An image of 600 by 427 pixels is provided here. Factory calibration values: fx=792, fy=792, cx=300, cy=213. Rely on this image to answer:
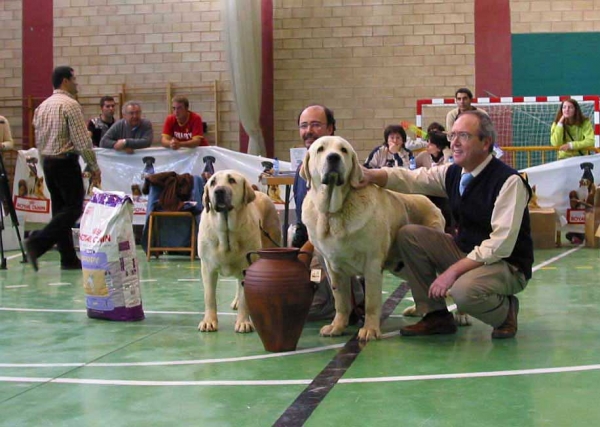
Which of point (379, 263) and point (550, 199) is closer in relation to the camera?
point (379, 263)

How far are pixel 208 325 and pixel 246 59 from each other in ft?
27.9

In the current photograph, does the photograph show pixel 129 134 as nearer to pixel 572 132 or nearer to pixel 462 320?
pixel 572 132

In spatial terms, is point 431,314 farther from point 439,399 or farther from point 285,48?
point 285,48

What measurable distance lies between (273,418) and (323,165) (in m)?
1.60

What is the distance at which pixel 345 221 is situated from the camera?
416 centimetres

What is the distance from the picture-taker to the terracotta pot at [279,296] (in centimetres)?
383

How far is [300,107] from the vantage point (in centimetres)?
1353

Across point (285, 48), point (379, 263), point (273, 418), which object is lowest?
point (273, 418)

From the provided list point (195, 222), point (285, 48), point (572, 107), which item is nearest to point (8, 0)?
point (285, 48)

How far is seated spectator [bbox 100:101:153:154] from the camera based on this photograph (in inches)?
391

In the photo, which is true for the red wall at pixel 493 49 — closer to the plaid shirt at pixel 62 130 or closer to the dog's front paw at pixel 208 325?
the plaid shirt at pixel 62 130

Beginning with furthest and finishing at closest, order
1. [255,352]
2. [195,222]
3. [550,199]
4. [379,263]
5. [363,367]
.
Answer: [550,199]
[195,222]
[379,263]
[255,352]
[363,367]

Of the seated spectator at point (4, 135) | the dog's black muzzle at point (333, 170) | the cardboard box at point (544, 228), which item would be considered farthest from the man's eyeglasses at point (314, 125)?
the seated spectator at point (4, 135)

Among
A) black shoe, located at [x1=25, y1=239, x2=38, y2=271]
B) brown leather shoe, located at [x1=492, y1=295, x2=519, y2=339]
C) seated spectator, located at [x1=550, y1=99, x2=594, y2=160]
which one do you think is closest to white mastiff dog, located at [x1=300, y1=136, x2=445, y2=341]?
brown leather shoe, located at [x1=492, y1=295, x2=519, y2=339]
